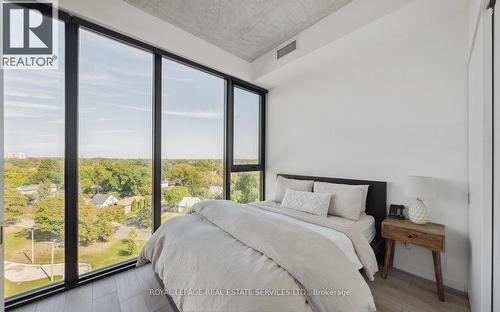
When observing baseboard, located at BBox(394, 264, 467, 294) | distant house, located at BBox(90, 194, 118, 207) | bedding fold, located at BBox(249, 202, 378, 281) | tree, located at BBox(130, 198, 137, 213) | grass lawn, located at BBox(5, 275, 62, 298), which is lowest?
baseboard, located at BBox(394, 264, 467, 294)

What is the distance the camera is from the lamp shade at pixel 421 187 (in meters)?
2.00

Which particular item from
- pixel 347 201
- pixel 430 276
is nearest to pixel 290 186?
Result: pixel 347 201

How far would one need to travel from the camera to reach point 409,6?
1960 millimetres

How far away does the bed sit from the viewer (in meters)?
1.08

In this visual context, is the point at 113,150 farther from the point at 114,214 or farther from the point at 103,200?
the point at 114,214

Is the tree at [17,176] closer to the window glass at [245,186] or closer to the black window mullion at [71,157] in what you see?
the black window mullion at [71,157]

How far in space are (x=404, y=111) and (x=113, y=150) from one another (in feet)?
Answer: 11.2

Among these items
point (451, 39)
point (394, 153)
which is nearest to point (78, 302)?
point (394, 153)

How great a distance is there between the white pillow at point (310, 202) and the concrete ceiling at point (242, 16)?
223 centimetres

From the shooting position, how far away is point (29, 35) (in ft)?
6.30

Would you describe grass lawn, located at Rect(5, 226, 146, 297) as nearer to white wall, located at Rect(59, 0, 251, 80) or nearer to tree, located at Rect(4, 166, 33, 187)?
tree, located at Rect(4, 166, 33, 187)

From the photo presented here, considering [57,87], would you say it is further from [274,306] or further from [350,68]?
[350,68]

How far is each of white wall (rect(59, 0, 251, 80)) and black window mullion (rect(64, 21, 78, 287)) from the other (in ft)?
0.72

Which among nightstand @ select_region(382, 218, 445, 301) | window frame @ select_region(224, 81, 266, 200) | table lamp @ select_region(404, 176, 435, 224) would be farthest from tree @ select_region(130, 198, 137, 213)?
table lamp @ select_region(404, 176, 435, 224)
